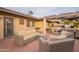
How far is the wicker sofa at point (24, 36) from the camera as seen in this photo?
3.13 metres

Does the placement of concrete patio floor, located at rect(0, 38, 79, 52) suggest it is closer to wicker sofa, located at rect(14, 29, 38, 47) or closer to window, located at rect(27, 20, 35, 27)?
wicker sofa, located at rect(14, 29, 38, 47)

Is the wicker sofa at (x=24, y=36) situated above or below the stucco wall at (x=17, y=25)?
below

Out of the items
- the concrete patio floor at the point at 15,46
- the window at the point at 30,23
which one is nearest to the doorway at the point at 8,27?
the concrete patio floor at the point at 15,46

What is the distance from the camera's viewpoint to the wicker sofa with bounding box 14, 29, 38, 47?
313 centimetres

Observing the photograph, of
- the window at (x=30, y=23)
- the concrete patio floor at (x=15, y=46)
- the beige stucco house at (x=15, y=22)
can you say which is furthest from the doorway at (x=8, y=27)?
the window at (x=30, y=23)

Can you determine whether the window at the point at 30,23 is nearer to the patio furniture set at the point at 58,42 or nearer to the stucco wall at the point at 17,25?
the stucco wall at the point at 17,25

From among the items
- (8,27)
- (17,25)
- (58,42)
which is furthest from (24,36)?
(58,42)

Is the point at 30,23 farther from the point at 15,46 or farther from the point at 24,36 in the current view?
the point at 15,46

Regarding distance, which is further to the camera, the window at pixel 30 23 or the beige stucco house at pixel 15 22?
the window at pixel 30 23

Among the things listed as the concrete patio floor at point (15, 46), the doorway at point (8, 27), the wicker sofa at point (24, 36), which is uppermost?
the doorway at point (8, 27)
